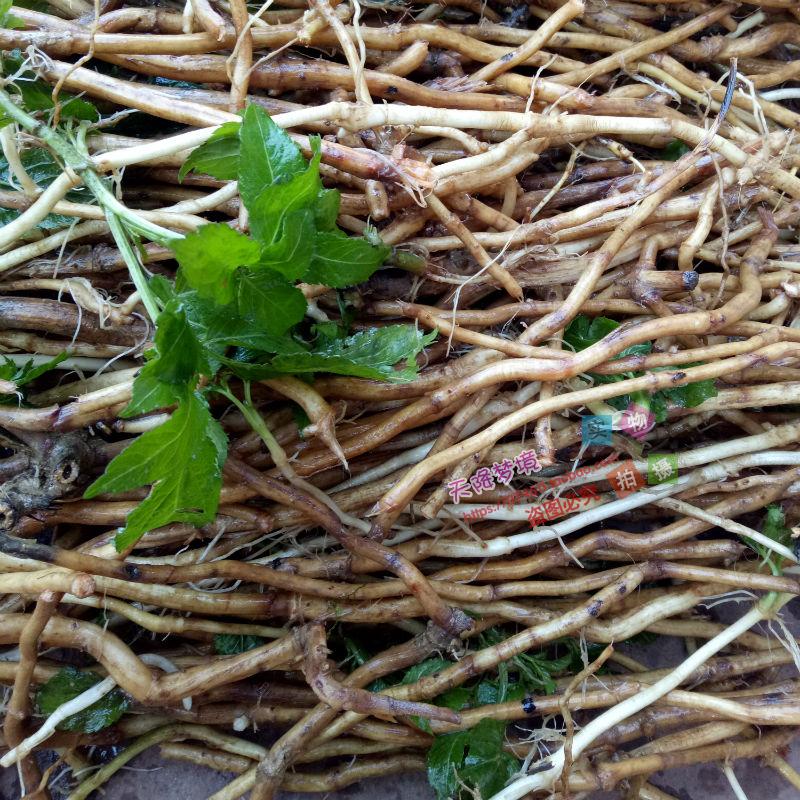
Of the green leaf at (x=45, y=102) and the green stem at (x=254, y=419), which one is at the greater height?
the green leaf at (x=45, y=102)

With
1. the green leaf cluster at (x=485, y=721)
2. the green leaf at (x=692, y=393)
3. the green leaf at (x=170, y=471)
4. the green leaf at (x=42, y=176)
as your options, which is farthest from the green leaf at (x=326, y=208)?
the green leaf cluster at (x=485, y=721)

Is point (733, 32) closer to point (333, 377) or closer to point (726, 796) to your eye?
point (333, 377)

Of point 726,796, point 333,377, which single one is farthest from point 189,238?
point 726,796

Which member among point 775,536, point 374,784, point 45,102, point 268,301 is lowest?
point 374,784

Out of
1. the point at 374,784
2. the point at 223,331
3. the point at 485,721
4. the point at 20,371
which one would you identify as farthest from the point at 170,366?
the point at 374,784

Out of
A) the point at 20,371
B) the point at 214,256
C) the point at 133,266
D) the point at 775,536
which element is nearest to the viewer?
the point at 214,256

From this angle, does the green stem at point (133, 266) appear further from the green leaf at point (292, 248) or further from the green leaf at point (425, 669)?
the green leaf at point (425, 669)

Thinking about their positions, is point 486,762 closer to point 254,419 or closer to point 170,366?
point 254,419
